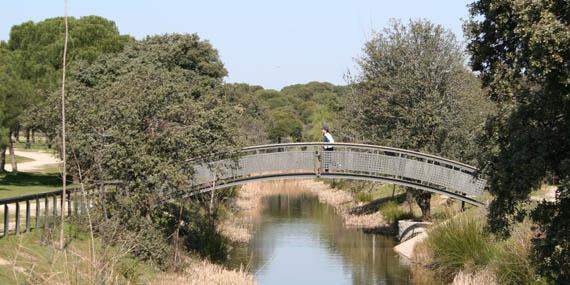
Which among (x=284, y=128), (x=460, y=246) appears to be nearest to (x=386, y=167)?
(x=460, y=246)

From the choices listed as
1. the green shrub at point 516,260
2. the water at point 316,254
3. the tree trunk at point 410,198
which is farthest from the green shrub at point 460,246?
the tree trunk at point 410,198

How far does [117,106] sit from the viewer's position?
19.6 metres

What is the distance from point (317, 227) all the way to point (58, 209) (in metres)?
17.7

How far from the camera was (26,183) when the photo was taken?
125 ft

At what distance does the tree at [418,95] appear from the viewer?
105 ft

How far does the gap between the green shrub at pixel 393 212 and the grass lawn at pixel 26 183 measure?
1343 centimetres

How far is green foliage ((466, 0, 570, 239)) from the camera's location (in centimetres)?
1202

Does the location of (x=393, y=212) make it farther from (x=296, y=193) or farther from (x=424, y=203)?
(x=296, y=193)

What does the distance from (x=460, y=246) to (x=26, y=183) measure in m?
23.2

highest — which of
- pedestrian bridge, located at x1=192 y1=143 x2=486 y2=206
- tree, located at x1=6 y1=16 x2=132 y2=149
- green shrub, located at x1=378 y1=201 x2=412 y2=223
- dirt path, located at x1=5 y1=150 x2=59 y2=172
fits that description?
tree, located at x1=6 y1=16 x2=132 y2=149

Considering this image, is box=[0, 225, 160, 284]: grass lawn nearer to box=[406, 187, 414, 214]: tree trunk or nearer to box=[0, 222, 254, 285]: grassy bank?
box=[0, 222, 254, 285]: grassy bank

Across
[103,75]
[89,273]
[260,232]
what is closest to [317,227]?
[260,232]

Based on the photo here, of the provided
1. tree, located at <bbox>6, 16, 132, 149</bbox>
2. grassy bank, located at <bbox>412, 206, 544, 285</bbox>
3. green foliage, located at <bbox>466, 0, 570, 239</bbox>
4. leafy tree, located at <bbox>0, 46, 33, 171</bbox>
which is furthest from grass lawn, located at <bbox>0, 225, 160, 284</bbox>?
leafy tree, located at <bbox>0, 46, 33, 171</bbox>

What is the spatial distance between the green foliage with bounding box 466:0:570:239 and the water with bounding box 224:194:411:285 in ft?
22.9
